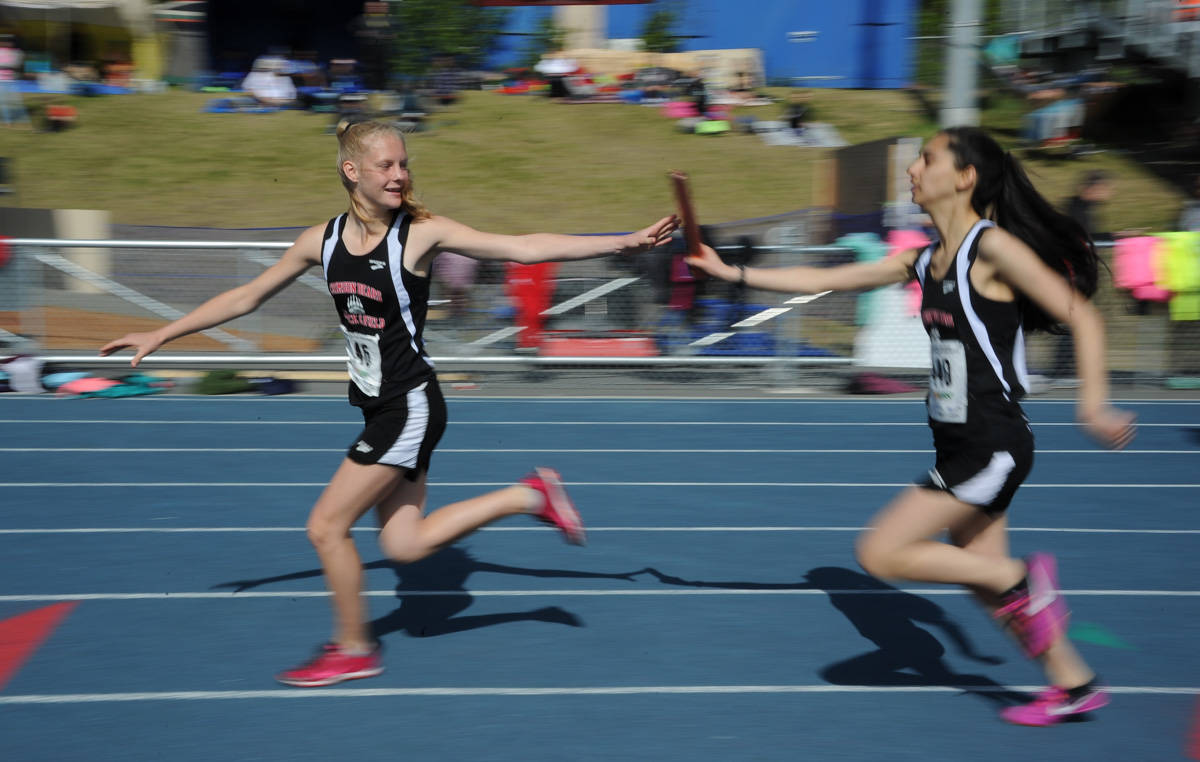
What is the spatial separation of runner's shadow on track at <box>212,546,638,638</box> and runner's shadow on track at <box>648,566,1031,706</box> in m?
0.67

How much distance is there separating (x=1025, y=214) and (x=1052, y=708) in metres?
1.57

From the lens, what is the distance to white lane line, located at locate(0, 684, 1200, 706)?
12.4ft

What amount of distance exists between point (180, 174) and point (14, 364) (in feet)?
51.0

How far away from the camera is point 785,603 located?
189 inches

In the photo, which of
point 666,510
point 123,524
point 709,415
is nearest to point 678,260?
point 709,415

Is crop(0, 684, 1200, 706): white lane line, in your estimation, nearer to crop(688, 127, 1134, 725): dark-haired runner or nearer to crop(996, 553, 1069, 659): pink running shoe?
crop(688, 127, 1134, 725): dark-haired runner

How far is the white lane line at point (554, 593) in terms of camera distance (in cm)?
482

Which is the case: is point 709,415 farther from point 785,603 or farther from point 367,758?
point 367,758

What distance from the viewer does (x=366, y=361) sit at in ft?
12.6

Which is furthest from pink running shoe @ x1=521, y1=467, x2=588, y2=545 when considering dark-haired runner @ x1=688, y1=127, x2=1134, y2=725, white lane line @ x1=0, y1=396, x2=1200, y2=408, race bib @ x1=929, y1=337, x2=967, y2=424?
white lane line @ x1=0, y1=396, x2=1200, y2=408

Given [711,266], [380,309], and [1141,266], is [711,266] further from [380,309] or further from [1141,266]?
[1141,266]

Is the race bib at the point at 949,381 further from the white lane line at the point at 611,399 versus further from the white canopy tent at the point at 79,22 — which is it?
the white canopy tent at the point at 79,22

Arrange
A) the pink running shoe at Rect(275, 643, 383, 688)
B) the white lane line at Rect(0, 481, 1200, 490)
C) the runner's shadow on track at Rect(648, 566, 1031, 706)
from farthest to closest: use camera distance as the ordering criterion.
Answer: the white lane line at Rect(0, 481, 1200, 490) < the runner's shadow on track at Rect(648, 566, 1031, 706) < the pink running shoe at Rect(275, 643, 383, 688)

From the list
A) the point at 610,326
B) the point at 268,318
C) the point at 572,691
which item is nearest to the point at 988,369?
the point at 572,691
